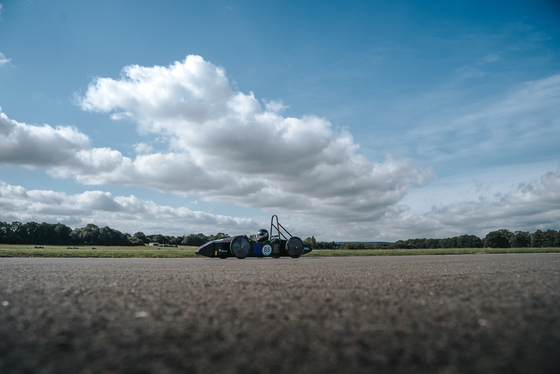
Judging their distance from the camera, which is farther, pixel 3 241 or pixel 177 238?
pixel 3 241

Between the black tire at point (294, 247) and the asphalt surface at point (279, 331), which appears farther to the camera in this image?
the black tire at point (294, 247)

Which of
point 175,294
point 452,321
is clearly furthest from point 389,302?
point 175,294

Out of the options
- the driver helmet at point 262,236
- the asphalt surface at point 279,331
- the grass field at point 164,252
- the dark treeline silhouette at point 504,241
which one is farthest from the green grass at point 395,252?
the dark treeline silhouette at point 504,241

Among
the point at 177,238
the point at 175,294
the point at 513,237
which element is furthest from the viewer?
the point at 177,238

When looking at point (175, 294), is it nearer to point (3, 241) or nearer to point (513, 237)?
point (513, 237)

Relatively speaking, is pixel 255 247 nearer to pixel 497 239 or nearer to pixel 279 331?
pixel 279 331

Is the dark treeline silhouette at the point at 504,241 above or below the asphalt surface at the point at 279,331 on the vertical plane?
below

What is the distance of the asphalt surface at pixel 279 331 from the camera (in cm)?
229

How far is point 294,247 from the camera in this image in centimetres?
1967

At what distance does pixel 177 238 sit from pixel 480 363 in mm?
85542

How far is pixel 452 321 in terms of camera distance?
3395 mm

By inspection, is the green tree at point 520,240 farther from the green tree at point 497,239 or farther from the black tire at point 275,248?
the black tire at point 275,248

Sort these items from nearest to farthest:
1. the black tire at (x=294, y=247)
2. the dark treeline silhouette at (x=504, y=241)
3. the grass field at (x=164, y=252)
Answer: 1. the black tire at (x=294, y=247)
2. the grass field at (x=164, y=252)
3. the dark treeline silhouette at (x=504, y=241)

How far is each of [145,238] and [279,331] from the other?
122 meters
